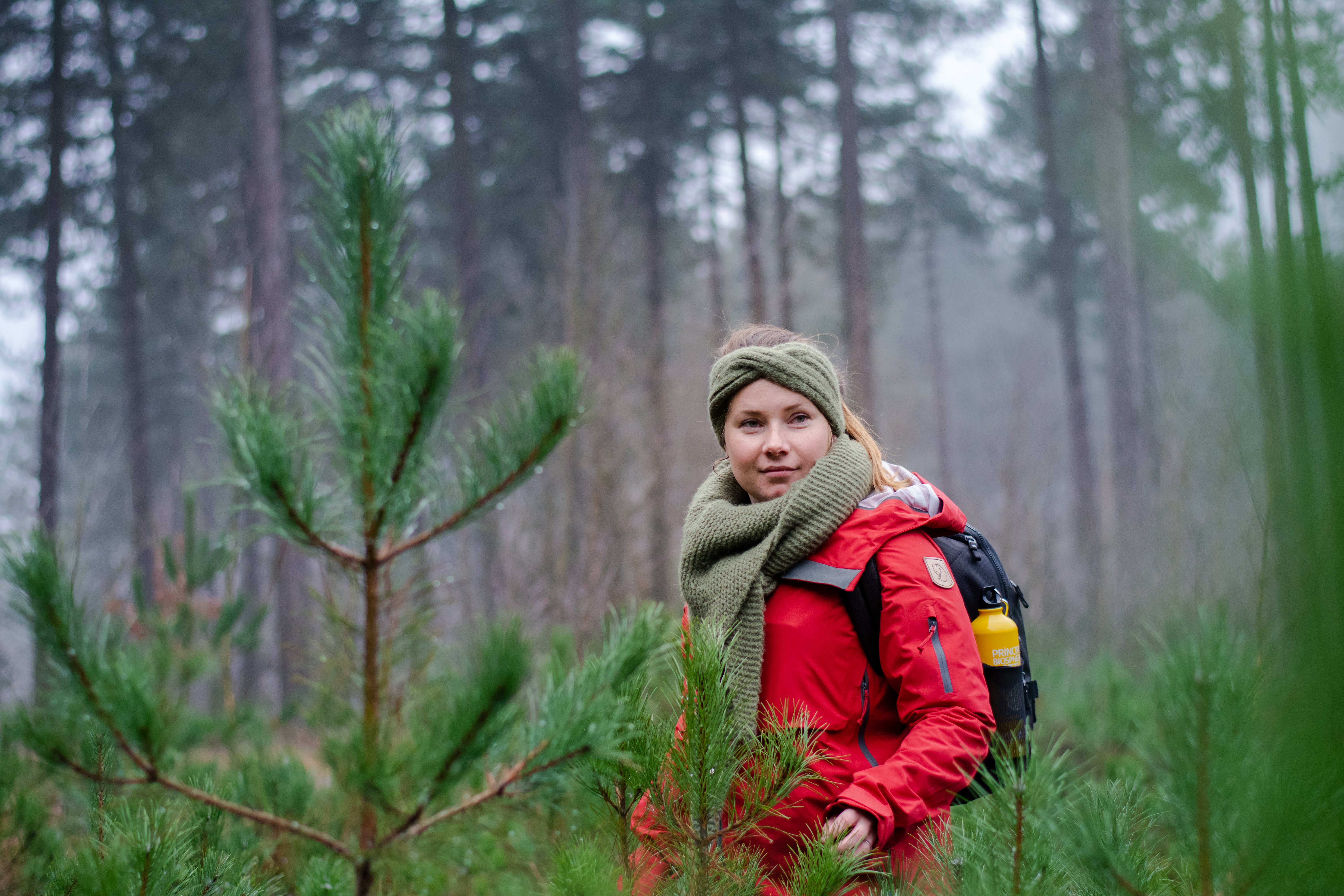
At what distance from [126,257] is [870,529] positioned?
55.5 ft

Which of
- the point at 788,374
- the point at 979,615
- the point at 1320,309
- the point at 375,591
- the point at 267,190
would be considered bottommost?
the point at 979,615

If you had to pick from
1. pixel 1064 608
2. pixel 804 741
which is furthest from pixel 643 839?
pixel 1064 608

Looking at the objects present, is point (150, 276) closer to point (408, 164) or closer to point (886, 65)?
point (886, 65)

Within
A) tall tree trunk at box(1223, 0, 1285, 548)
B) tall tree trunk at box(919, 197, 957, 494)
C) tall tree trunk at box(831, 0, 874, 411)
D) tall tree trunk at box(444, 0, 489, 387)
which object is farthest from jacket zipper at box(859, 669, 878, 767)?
tall tree trunk at box(919, 197, 957, 494)

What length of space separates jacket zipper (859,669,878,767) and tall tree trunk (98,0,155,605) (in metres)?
14.5

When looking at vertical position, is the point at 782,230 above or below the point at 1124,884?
above

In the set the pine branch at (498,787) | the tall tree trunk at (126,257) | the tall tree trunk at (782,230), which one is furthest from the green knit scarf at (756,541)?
the tall tree trunk at (126,257)

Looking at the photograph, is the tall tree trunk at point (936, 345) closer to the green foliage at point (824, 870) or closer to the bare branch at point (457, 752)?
the green foliage at point (824, 870)

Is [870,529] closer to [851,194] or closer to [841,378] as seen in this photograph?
[841,378]

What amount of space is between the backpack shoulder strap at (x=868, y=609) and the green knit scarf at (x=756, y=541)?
110mm

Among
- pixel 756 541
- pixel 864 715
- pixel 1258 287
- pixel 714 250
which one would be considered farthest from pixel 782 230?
pixel 1258 287

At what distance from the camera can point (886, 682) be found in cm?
183

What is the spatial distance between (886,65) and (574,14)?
19.8 ft

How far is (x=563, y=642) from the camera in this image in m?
3.15
